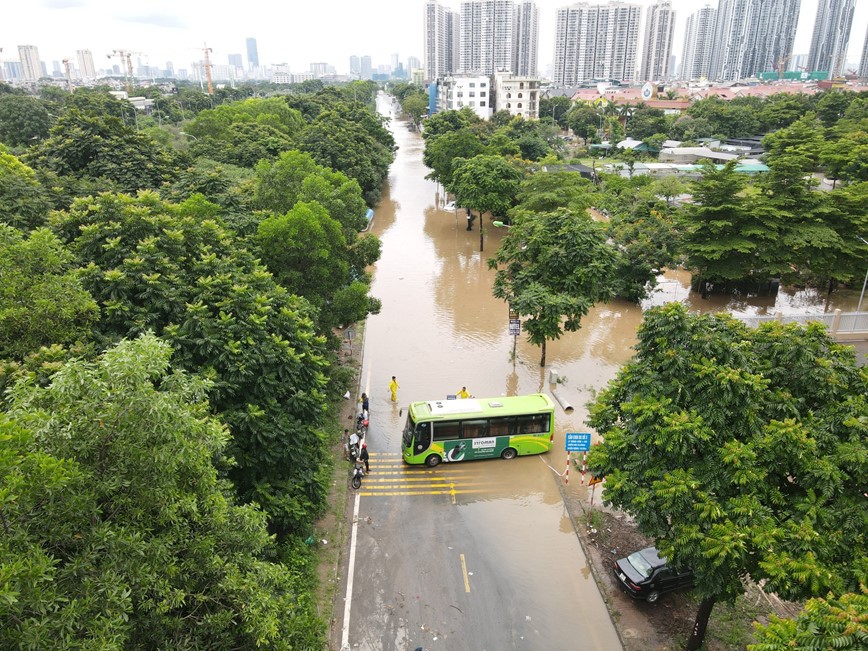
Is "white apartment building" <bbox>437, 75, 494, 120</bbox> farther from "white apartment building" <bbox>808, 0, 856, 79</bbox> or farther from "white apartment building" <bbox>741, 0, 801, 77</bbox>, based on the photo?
"white apartment building" <bbox>808, 0, 856, 79</bbox>

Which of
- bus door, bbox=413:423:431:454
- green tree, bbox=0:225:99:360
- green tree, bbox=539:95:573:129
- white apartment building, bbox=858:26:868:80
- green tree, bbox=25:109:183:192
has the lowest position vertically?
bus door, bbox=413:423:431:454

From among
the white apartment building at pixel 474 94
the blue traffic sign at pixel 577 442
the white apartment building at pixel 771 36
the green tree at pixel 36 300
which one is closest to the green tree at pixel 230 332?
the green tree at pixel 36 300

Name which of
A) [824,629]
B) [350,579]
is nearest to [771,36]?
[350,579]

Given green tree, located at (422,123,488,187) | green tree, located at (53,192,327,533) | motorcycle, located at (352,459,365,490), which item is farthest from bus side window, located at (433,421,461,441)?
green tree, located at (422,123,488,187)

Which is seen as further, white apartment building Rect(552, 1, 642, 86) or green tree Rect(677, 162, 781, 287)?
white apartment building Rect(552, 1, 642, 86)

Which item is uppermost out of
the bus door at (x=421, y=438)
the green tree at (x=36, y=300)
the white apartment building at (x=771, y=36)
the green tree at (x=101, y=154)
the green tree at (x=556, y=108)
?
the white apartment building at (x=771, y=36)

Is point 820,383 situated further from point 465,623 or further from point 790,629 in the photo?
point 465,623

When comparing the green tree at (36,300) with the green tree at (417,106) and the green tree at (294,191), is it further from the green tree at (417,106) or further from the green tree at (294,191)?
the green tree at (417,106)
